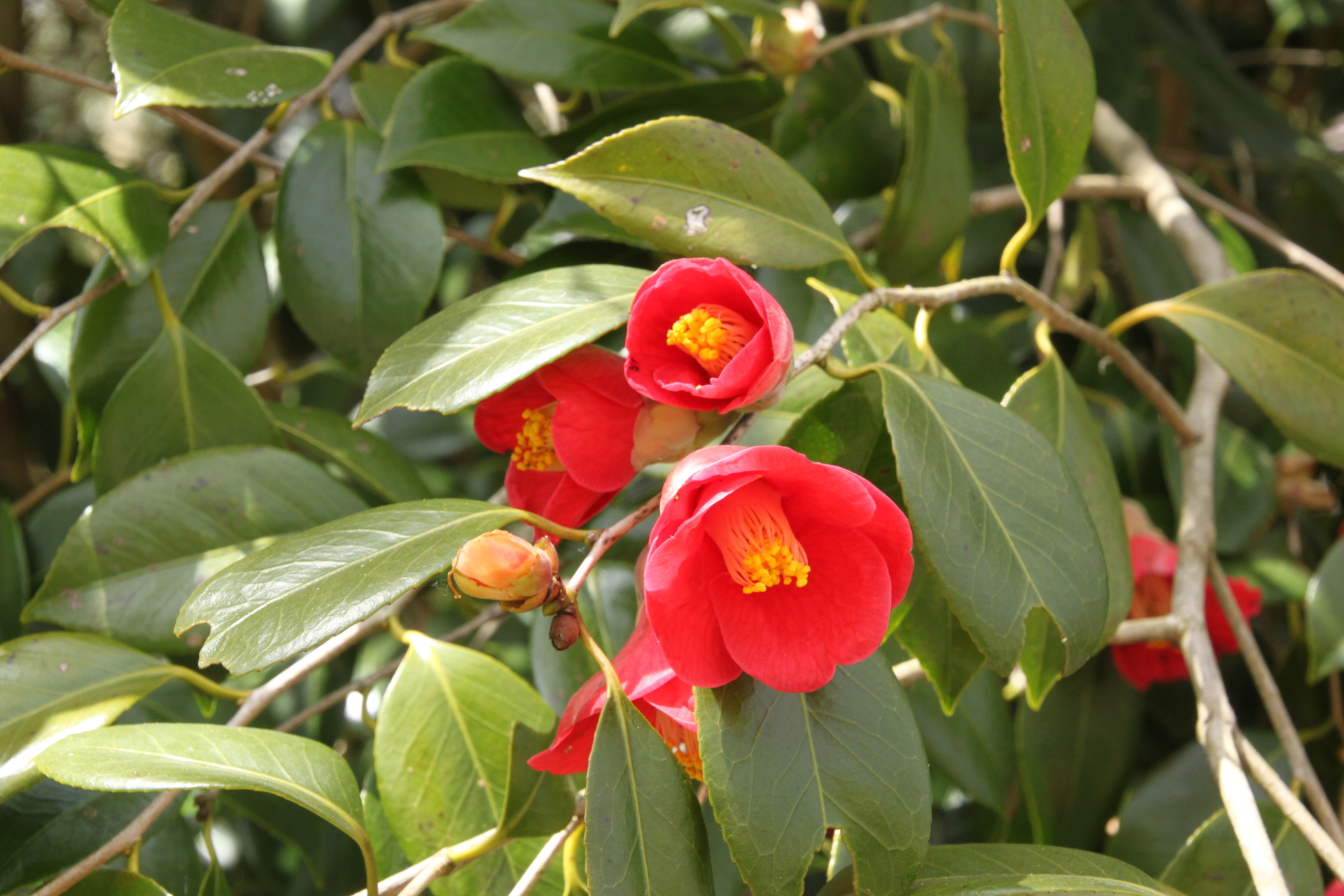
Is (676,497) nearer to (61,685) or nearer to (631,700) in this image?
(631,700)

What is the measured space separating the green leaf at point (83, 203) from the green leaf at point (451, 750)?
34 centimetres

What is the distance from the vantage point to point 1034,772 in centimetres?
85

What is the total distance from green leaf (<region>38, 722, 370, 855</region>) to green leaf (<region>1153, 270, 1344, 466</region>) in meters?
0.66

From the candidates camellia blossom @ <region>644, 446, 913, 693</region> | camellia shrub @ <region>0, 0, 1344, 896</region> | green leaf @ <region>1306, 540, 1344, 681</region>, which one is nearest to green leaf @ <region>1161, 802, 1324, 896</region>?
camellia shrub @ <region>0, 0, 1344, 896</region>

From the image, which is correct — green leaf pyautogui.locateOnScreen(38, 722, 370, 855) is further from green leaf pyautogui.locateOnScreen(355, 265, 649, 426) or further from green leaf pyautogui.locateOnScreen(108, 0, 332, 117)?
green leaf pyautogui.locateOnScreen(108, 0, 332, 117)

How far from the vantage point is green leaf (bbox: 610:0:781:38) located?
0.68 m

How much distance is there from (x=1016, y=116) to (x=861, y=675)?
0.38 metres

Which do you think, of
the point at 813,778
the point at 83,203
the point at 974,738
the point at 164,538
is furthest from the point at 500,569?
the point at 974,738

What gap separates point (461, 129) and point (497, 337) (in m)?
0.32

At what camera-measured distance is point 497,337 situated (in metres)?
0.53

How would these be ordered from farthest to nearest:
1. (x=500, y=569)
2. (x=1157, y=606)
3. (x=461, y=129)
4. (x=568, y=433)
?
(x=1157, y=606) → (x=461, y=129) → (x=568, y=433) → (x=500, y=569)

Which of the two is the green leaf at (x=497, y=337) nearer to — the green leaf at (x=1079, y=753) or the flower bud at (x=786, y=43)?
the flower bud at (x=786, y=43)

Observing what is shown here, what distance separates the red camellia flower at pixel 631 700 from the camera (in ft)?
1.59

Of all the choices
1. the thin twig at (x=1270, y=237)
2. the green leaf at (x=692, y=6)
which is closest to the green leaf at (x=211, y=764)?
the green leaf at (x=692, y=6)
